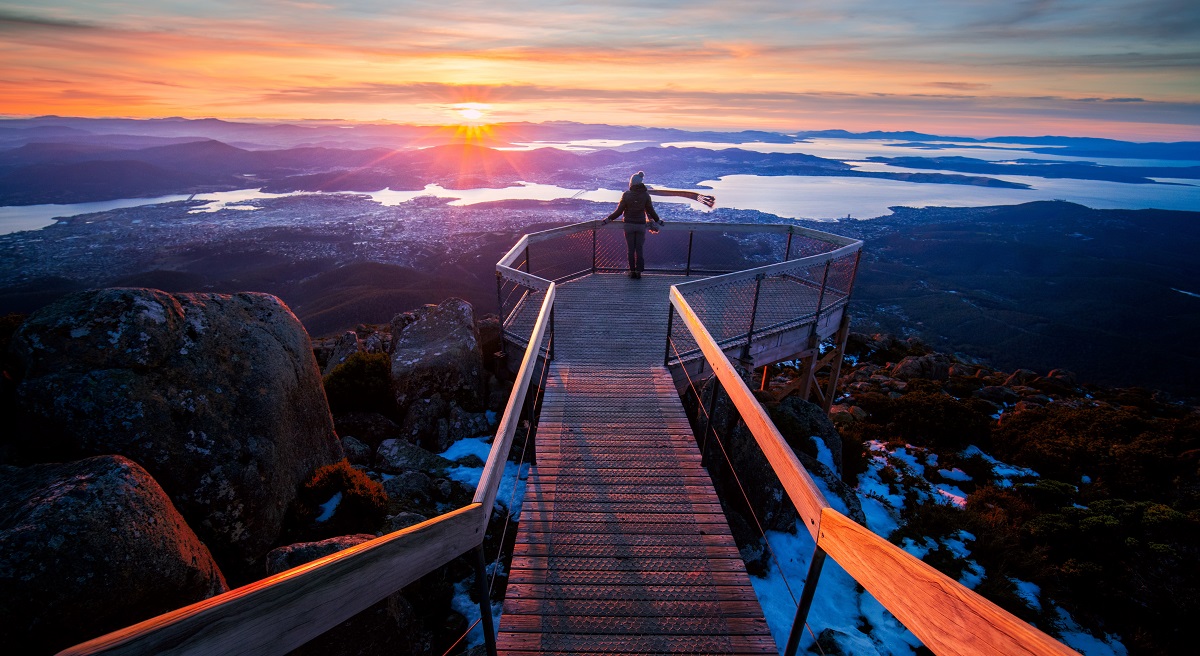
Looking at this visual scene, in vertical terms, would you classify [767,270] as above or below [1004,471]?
above

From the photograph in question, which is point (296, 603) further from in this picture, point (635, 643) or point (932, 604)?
point (635, 643)

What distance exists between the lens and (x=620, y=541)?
3896mm

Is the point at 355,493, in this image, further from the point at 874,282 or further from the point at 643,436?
the point at 874,282

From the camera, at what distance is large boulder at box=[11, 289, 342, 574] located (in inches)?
154

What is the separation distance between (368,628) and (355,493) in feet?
5.65

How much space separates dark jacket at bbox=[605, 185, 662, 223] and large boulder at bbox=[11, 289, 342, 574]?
6646 mm

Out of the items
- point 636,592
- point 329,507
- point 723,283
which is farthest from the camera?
point 723,283

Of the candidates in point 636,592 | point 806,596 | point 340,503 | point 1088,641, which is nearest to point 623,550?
point 636,592

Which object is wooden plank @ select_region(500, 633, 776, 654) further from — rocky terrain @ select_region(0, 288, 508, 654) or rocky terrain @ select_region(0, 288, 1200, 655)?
rocky terrain @ select_region(0, 288, 508, 654)

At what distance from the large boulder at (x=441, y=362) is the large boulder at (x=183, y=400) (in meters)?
2.82

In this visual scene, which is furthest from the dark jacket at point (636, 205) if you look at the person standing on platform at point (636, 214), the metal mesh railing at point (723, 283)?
the metal mesh railing at point (723, 283)

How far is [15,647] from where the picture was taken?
8.52ft

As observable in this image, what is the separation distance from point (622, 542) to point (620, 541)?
0.06 feet

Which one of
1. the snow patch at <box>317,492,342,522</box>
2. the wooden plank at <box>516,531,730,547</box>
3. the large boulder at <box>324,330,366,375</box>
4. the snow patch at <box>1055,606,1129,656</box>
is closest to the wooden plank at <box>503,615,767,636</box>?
the wooden plank at <box>516,531,730,547</box>
